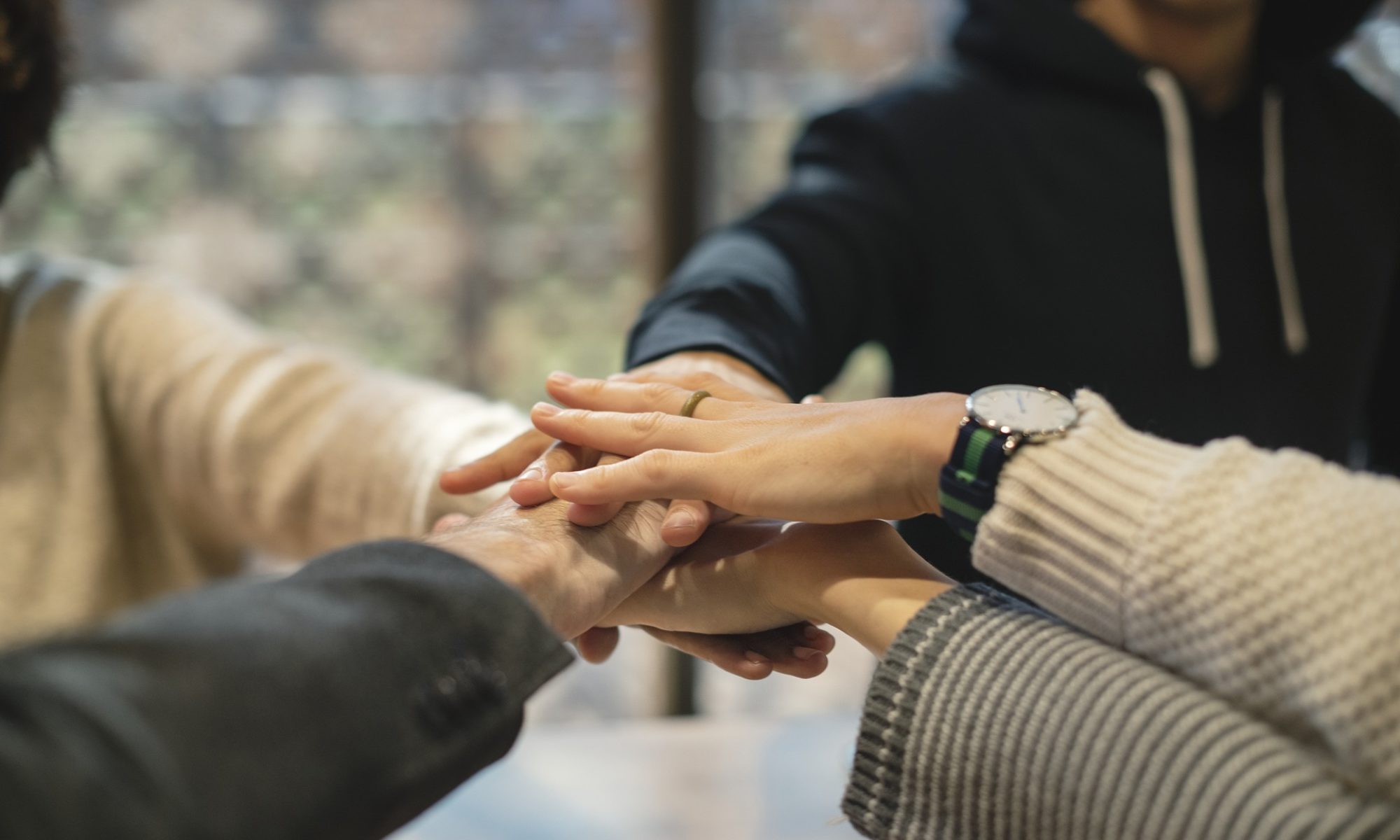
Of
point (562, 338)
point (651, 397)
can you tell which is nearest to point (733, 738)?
point (651, 397)

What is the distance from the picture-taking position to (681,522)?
632 millimetres

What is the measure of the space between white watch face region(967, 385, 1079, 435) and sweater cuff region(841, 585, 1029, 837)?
88 millimetres

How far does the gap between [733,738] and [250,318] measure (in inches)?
41.5

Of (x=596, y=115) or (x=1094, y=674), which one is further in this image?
(x=596, y=115)

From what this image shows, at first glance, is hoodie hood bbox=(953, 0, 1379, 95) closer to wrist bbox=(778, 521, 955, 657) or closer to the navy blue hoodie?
the navy blue hoodie

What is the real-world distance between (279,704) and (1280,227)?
0.93m

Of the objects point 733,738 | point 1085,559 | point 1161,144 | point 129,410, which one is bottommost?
point 733,738

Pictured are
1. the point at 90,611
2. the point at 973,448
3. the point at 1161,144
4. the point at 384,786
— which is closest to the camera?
the point at 384,786

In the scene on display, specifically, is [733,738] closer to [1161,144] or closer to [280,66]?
[1161,144]

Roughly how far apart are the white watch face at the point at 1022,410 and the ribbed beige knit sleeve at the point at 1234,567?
1 centimetres

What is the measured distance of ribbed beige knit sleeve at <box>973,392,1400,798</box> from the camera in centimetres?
42

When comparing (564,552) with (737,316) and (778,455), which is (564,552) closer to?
(778,455)

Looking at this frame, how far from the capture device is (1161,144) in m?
0.97

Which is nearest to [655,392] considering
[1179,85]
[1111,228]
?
[1111,228]
